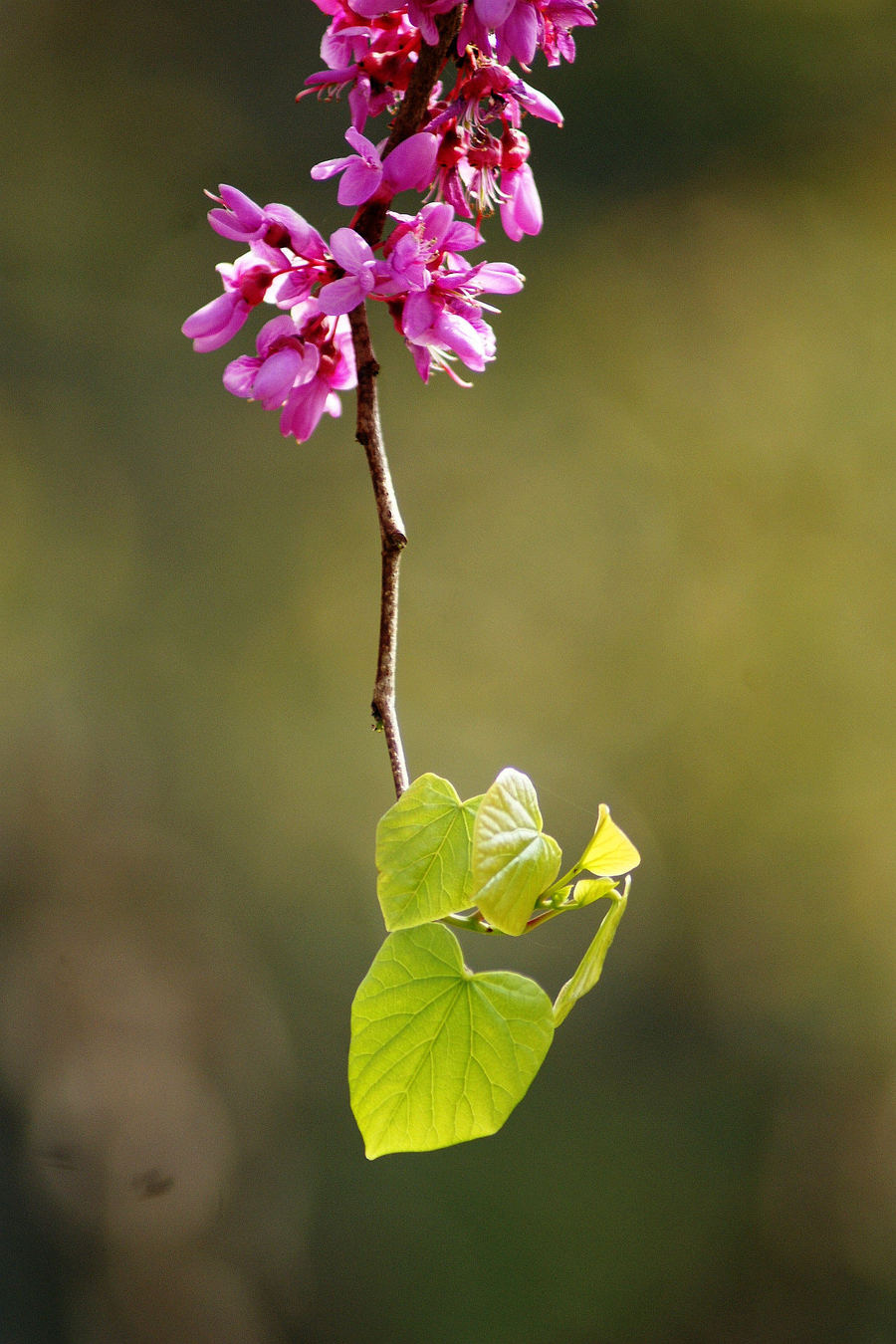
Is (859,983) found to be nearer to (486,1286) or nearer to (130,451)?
(486,1286)

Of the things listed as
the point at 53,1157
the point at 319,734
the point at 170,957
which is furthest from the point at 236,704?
the point at 53,1157

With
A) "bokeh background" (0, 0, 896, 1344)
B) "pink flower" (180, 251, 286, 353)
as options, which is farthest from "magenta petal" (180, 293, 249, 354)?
"bokeh background" (0, 0, 896, 1344)

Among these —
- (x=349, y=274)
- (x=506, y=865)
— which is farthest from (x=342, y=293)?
(x=506, y=865)

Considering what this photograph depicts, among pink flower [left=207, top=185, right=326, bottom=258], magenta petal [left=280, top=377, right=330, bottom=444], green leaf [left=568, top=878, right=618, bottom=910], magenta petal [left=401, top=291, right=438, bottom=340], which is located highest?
pink flower [left=207, top=185, right=326, bottom=258]

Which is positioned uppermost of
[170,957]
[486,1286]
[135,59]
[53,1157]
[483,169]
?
[135,59]

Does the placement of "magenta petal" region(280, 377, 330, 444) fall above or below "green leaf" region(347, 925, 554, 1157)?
above

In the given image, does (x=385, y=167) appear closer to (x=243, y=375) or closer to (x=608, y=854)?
(x=243, y=375)

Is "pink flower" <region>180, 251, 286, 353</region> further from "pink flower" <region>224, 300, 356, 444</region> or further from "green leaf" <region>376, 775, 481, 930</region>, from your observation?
"green leaf" <region>376, 775, 481, 930</region>
